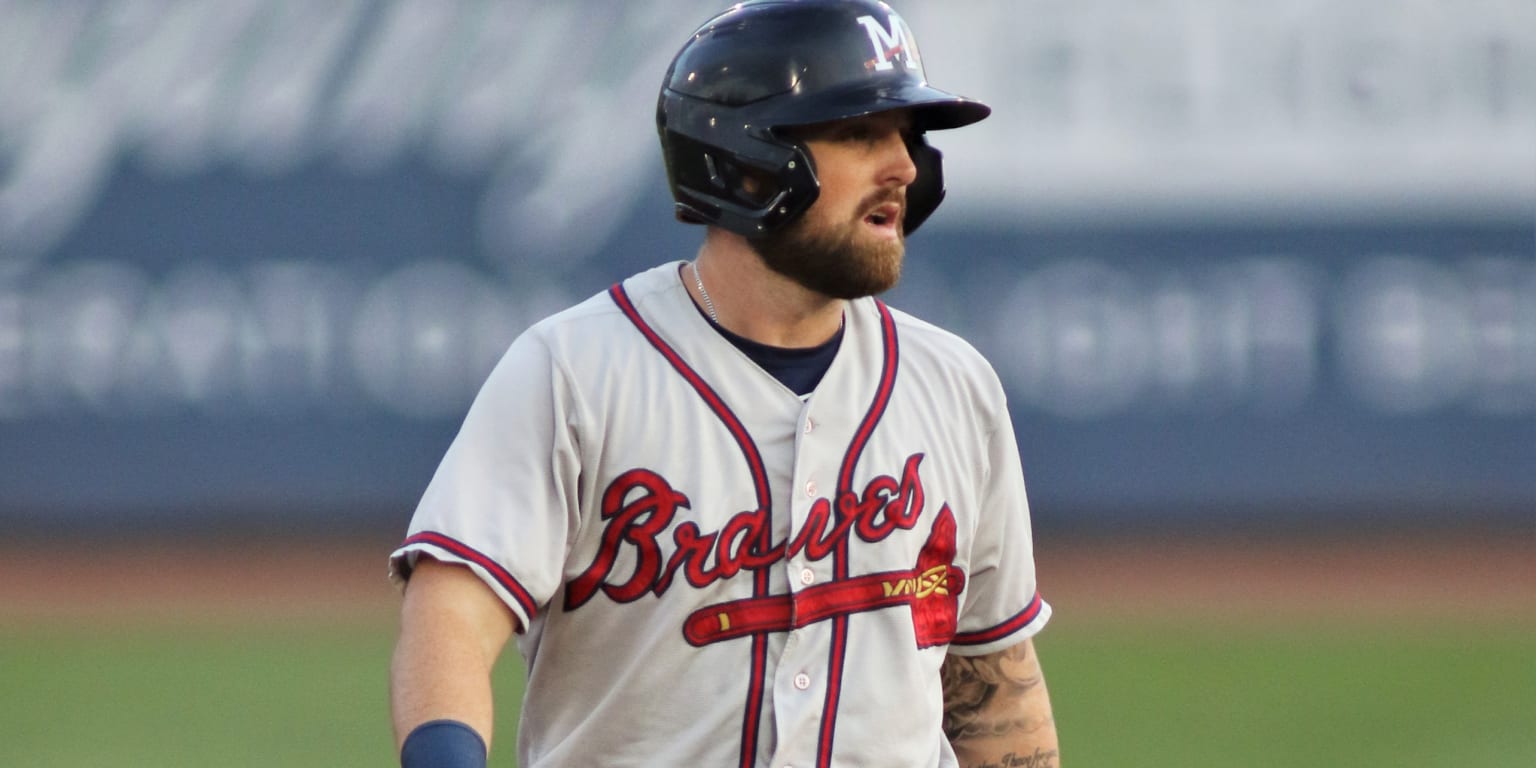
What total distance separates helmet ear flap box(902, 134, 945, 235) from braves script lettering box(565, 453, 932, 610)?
0.48 meters

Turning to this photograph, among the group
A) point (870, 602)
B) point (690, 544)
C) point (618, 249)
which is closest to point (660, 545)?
point (690, 544)

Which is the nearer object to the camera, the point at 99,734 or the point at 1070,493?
the point at 99,734

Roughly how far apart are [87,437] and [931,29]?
4.50m

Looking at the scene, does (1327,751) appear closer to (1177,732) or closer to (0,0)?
(1177,732)

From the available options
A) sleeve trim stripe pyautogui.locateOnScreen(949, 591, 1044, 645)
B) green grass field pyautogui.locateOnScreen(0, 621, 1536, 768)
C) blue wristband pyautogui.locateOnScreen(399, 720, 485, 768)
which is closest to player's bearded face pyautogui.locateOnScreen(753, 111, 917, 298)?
sleeve trim stripe pyautogui.locateOnScreen(949, 591, 1044, 645)

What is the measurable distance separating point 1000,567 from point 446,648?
810 mm

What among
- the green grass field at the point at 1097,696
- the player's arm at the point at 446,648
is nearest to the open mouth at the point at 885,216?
the player's arm at the point at 446,648

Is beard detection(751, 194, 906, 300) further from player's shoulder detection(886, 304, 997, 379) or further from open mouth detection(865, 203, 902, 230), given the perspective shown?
player's shoulder detection(886, 304, 997, 379)

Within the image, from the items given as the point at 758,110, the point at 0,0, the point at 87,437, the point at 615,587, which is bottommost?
the point at 87,437

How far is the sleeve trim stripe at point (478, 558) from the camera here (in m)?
2.32

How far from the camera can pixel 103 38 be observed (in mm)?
9602

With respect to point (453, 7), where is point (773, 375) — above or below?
below

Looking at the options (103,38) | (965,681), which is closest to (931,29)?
(103,38)

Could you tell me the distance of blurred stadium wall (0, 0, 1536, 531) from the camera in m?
9.41
